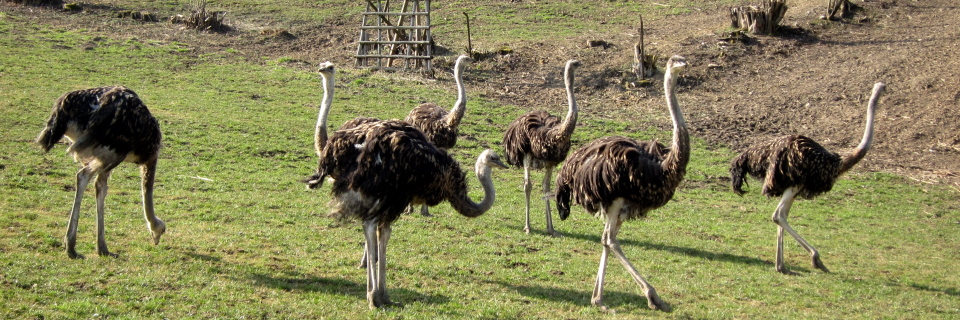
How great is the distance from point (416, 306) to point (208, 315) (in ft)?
6.11

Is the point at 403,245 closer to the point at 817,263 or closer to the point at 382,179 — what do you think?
the point at 382,179

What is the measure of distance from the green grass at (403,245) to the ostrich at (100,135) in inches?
17.2

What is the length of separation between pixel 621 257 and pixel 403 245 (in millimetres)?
2999

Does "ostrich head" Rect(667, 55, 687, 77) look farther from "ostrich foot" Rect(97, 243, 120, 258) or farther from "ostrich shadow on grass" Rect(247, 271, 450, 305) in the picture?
"ostrich foot" Rect(97, 243, 120, 258)

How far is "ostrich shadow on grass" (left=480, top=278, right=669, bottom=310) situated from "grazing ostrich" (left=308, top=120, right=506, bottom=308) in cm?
121

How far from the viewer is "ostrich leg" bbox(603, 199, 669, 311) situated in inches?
323

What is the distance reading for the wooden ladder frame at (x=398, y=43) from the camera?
75.2 ft

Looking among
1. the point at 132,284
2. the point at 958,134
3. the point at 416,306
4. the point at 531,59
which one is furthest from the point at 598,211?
the point at 531,59

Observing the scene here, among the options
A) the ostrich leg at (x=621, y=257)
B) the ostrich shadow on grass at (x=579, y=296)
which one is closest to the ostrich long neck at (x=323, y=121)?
the ostrich shadow on grass at (x=579, y=296)

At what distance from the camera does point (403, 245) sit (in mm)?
10195

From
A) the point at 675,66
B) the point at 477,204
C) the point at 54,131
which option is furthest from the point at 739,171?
the point at 54,131

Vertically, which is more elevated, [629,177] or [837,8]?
[837,8]

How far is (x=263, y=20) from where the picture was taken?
2864 centimetres

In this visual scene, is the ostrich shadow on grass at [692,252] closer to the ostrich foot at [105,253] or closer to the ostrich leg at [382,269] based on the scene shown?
the ostrich leg at [382,269]
